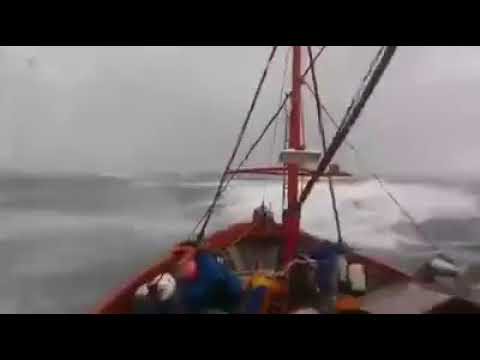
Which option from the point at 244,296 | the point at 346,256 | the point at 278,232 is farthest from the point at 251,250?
the point at 244,296

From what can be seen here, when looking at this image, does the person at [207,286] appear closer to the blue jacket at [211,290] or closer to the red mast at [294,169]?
the blue jacket at [211,290]

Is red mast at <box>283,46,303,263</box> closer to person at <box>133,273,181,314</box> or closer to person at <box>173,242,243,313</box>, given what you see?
person at <box>173,242,243,313</box>

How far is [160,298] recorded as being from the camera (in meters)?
2.02

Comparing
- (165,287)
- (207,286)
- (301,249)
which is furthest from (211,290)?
(301,249)

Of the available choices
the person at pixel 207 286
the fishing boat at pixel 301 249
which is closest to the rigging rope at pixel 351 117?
the fishing boat at pixel 301 249

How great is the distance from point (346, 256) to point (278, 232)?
49 centimetres

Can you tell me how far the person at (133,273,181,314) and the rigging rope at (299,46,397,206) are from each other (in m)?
0.73

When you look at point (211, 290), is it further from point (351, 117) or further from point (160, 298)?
point (351, 117)

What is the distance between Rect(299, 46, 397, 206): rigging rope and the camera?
194 centimetres

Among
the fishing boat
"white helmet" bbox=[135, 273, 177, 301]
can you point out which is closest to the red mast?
the fishing boat

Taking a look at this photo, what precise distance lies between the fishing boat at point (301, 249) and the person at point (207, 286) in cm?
13

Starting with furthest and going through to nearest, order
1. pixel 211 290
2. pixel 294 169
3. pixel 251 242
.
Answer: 1. pixel 251 242
2. pixel 294 169
3. pixel 211 290

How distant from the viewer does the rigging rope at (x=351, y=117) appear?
194 cm

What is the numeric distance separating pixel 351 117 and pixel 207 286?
0.86 meters
